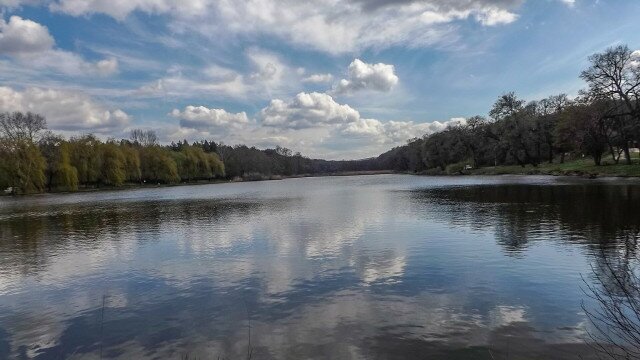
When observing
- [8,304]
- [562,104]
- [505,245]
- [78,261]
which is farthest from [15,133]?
[562,104]

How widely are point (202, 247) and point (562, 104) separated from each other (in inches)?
4552

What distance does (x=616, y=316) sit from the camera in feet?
36.4

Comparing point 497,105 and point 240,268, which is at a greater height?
point 497,105

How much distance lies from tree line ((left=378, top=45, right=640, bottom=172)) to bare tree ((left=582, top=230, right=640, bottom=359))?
25.0 meters

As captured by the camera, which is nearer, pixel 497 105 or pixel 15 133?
pixel 15 133

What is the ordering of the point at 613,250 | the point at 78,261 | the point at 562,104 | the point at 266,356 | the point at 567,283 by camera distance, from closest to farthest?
the point at 266,356
the point at 567,283
the point at 613,250
the point at 78,261
the point at 562,104

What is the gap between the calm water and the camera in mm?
10953

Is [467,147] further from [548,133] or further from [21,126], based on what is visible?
[21,126]

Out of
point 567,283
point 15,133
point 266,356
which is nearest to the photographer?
point 266,356

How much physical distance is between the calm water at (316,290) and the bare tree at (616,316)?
460 mm

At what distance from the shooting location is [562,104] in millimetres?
114750

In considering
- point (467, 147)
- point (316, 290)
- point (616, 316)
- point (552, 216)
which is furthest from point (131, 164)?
point (616, 316)

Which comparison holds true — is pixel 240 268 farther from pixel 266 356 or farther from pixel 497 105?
pixel 497 105

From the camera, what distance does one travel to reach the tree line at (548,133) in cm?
6187
